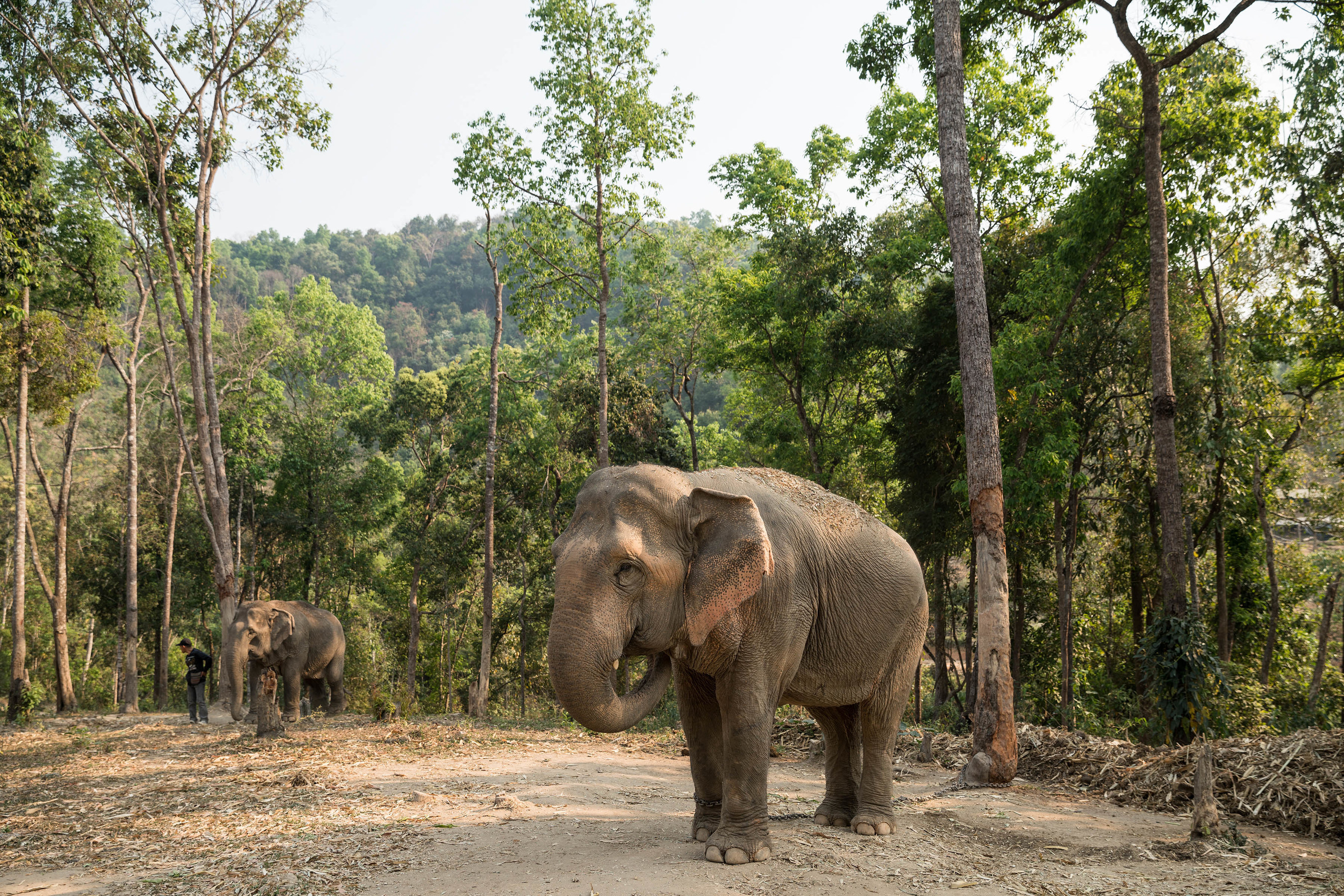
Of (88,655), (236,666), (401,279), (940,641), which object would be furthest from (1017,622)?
(401,279)

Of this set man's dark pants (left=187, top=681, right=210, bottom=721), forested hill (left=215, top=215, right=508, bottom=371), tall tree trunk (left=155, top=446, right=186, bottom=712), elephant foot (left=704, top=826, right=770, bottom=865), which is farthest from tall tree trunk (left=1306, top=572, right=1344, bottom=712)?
forested hill (left=215, top=215, right=508, bottom=371)

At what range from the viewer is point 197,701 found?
17906 millimetres

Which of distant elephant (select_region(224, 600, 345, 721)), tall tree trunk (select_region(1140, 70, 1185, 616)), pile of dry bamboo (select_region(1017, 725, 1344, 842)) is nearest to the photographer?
pile of dry bamboo (select_region(1017, 725, 1344, 842))

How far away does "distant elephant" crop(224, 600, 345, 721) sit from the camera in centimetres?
1530

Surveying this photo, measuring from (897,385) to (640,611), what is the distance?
1734 centimetres

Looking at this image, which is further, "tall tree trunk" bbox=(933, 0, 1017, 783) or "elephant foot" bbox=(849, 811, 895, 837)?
"tall tree trunk" bbox=(933, 0, 1017, 783)

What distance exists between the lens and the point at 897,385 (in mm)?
21250

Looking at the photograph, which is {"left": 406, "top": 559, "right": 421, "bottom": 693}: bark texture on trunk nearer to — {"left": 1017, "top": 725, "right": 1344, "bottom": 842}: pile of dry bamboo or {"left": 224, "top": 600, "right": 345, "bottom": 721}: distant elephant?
{"left": 224, "top": 600, "right": 345, "bottom": 721}: distant elephant

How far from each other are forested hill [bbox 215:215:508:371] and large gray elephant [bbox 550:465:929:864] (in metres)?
64.0

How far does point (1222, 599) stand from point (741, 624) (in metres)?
16.6

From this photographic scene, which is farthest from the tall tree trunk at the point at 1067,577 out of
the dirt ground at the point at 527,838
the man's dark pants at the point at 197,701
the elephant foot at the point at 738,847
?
the man's dark pants at the point at 197,701

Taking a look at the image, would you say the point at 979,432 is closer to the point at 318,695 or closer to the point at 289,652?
the point at 289,652

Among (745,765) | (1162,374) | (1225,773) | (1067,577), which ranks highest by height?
(1162,374)

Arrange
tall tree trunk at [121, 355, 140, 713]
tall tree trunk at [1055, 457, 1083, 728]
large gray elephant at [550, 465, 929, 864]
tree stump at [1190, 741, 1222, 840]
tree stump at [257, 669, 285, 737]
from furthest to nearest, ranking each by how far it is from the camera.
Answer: tall tree trunk at [121, 355, 140, 713] < tall tree trunk at [1055, 457, 1083, 728] < tree stump at [257, 669, 285, 737] < tree stump at [1190, 741, 1222, 840] < large gray elephant at [550, 465, 929, 864]
